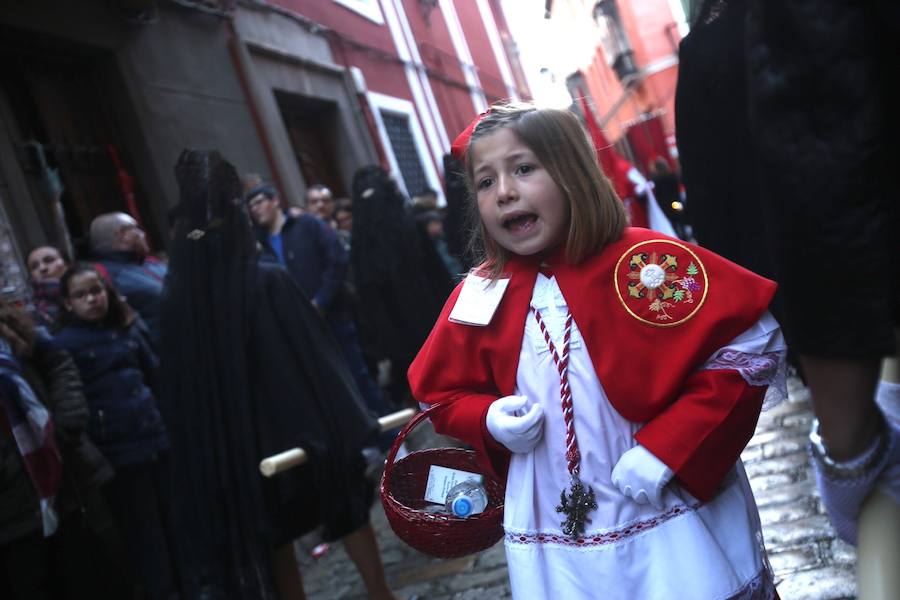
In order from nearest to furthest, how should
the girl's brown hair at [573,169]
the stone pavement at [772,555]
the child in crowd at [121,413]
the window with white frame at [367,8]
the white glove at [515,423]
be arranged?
1. the white glove at [515,423]
2. the girl's brown hair at [573,169]
3. the stone pavement at [772,555]
4. the child in crowd at [121,413]
5. the window with white frame at [367,8]

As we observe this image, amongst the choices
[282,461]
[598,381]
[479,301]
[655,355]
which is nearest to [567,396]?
[598,381]

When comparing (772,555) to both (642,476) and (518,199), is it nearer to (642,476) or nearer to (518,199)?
(642,476)

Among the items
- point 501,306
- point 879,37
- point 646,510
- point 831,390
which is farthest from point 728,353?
point 879,37

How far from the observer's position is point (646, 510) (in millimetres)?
1761

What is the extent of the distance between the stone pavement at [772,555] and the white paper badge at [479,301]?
5.58 ft

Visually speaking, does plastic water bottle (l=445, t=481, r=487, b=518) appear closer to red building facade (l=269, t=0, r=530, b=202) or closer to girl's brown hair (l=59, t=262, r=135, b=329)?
girl's brown hair (l=59, t=262, r=135, b=329)

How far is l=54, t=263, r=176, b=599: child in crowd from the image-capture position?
439 centimetres

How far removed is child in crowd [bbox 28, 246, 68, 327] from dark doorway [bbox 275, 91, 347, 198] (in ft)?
18.5

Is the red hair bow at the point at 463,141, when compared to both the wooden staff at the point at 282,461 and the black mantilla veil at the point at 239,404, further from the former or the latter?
the black mantilla veil at the point at 239,404

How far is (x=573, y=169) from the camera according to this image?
1.93 m

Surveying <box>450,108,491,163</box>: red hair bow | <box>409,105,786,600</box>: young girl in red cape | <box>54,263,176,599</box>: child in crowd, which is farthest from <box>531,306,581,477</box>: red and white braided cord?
<box>54,263,176,599</box>: child in crowd

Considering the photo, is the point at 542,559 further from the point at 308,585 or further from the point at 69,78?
the point at 69,78

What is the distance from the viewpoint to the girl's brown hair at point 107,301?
4473 millimetres

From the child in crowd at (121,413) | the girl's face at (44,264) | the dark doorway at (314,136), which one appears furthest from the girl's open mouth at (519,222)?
the dark doorway at (314,136)
